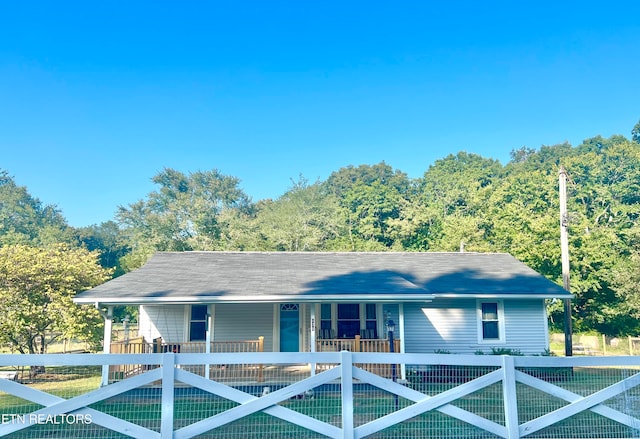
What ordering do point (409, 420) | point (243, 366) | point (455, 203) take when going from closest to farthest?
1. point (409, 420)
2. point (243, 366)
3. point (455, 203)

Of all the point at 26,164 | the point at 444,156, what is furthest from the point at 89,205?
the point at 444,156

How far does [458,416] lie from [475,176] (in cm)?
4375

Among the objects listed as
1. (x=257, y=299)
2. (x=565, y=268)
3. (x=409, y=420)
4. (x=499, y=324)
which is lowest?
(x=409, y=420)

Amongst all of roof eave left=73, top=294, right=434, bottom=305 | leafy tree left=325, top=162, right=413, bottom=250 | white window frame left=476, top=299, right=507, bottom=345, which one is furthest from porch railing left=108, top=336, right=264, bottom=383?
leafy tree left=325, top=162, right=413, bottom=250

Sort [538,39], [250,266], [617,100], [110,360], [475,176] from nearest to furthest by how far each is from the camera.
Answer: [110,360], [250,266], [538,39], [617,100], [475,176]

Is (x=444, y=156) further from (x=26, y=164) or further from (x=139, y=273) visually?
(x=26, y=164)

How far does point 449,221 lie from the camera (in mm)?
33469

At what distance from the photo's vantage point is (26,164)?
53.1 m

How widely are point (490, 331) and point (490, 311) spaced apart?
2.01 feet

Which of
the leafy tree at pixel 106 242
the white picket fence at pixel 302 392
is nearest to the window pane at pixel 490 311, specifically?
the white picket fence at pixel 302 392

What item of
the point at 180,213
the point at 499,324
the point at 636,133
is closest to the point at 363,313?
the point at 499,324

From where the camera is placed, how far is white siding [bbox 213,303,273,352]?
12.8 metres

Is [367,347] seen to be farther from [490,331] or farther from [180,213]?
[180,213]

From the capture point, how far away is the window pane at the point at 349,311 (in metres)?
13.4
